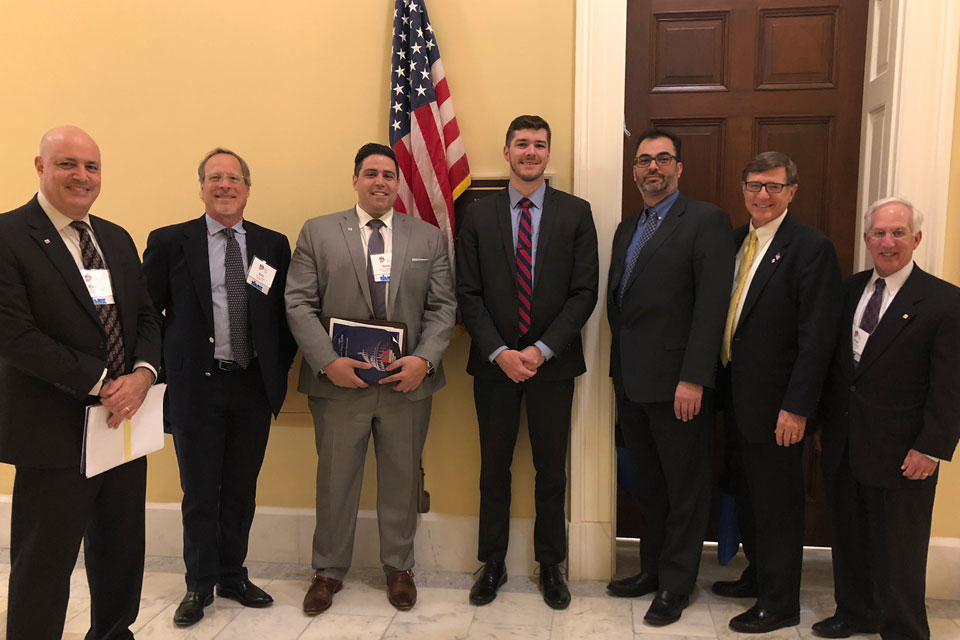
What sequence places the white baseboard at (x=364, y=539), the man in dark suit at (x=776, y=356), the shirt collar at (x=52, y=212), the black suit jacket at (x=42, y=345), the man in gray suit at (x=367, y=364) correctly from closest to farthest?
1. the black suit jacket at (x=42, y=345)
2. the shirt collar at (x=52, y=212)
3. the man in dark suit at (x=776, y=356)
4. the man in gray suit at (x=367, y=364)
5. the white baseboard at (x=364, y=539)

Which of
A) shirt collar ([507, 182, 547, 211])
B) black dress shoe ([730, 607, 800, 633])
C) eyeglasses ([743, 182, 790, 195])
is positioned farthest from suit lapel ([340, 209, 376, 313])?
black dress shoe ([730, 607, 800, 633])

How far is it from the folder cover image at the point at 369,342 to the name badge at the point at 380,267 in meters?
0.19

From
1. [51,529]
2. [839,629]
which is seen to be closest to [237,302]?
[51,529]

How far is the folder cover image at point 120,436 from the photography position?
204cm

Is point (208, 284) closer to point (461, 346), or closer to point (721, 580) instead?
point (461, 346)

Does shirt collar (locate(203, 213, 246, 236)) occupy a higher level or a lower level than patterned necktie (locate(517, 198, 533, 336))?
higher

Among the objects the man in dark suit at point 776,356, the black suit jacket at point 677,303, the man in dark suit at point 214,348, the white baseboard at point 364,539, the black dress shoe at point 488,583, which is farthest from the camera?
the white baseboard at point 364,539

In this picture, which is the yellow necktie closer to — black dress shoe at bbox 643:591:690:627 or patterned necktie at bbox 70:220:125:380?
black dress shoe at bbox 643:591:690:627

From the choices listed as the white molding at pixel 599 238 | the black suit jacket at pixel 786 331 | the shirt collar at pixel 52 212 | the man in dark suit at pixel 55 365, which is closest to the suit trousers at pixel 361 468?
the white molding at pixel 599 238

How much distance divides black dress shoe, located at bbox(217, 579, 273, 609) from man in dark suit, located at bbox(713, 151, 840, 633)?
1.92 m

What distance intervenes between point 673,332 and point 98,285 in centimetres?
202

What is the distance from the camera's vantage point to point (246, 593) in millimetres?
2891

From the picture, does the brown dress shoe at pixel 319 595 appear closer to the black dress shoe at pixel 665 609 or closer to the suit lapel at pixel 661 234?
the black dress shoe at pixel 665 609

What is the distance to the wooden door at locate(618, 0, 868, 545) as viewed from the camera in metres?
3.12
